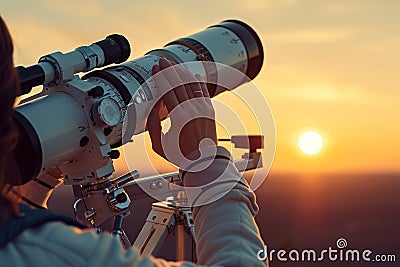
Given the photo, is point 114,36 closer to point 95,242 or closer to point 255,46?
point 255,46

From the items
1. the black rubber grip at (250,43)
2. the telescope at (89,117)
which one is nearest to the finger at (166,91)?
the telescope at (89,117)

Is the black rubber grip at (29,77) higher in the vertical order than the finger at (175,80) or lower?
higher

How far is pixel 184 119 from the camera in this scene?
50.8 inches

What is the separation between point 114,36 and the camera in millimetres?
2289

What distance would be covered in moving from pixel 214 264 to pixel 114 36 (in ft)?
4.62

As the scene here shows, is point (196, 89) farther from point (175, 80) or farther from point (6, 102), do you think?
point (6, 102)

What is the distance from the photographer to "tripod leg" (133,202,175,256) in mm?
2373

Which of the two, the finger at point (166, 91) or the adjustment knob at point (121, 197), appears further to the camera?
the adjustment knob at point (121, 197)

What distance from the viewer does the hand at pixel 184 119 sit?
1244mm

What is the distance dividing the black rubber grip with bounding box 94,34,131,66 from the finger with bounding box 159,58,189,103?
68 cm

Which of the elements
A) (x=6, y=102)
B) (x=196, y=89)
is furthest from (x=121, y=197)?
(x=6, y=102)

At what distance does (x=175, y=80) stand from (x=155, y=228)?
1088 millimetres

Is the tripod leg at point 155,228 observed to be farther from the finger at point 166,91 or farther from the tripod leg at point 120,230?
the finger at point 166,91

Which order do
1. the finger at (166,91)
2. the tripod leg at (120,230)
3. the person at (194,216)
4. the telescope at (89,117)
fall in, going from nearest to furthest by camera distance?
the person at (194,216) < the finger at (166,91) < the telescope at (89,117) < the tripod leg at (120,230)
